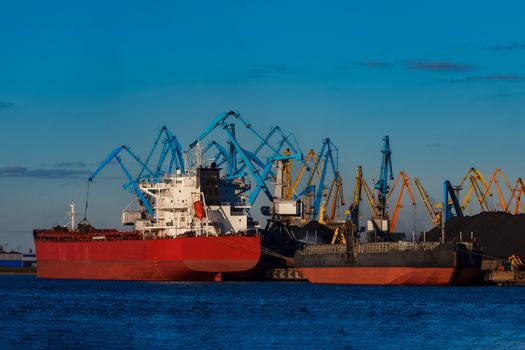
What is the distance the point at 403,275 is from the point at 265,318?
2633 centimetres

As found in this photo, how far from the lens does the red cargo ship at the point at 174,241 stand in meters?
89.6

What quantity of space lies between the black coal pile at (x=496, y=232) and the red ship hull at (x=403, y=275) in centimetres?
1871

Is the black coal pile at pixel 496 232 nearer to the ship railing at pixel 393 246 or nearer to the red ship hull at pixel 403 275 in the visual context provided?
the red ship hull at pixel 403 275

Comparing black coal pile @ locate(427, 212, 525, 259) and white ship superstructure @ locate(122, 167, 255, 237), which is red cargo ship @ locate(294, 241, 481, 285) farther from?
black coal pile @ locate(427, 212, 525, 259)

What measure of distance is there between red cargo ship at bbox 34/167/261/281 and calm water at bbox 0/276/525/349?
A: 8.08m

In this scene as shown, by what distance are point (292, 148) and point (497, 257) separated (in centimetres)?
3040

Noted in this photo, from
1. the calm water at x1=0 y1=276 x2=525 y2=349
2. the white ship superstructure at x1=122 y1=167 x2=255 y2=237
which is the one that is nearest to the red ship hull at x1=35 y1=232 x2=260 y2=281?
the white ship superstructure at x1=122 y1=167 x2=255 y2=237

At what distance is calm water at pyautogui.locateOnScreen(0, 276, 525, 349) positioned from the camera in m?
46.6

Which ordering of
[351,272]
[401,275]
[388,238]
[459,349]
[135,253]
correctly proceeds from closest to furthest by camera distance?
[459,349] < [401,275] < [351,272] < [135,253] < [388,238]

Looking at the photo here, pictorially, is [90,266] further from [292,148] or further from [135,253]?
[292,148]

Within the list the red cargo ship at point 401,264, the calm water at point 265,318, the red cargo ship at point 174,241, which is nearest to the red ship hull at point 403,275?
the red cargo ship at point 401,264

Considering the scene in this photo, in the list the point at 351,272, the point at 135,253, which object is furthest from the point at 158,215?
the point at 351,272

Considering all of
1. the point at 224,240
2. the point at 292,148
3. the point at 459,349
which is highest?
the point at 292,148

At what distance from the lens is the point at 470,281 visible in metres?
82.6
